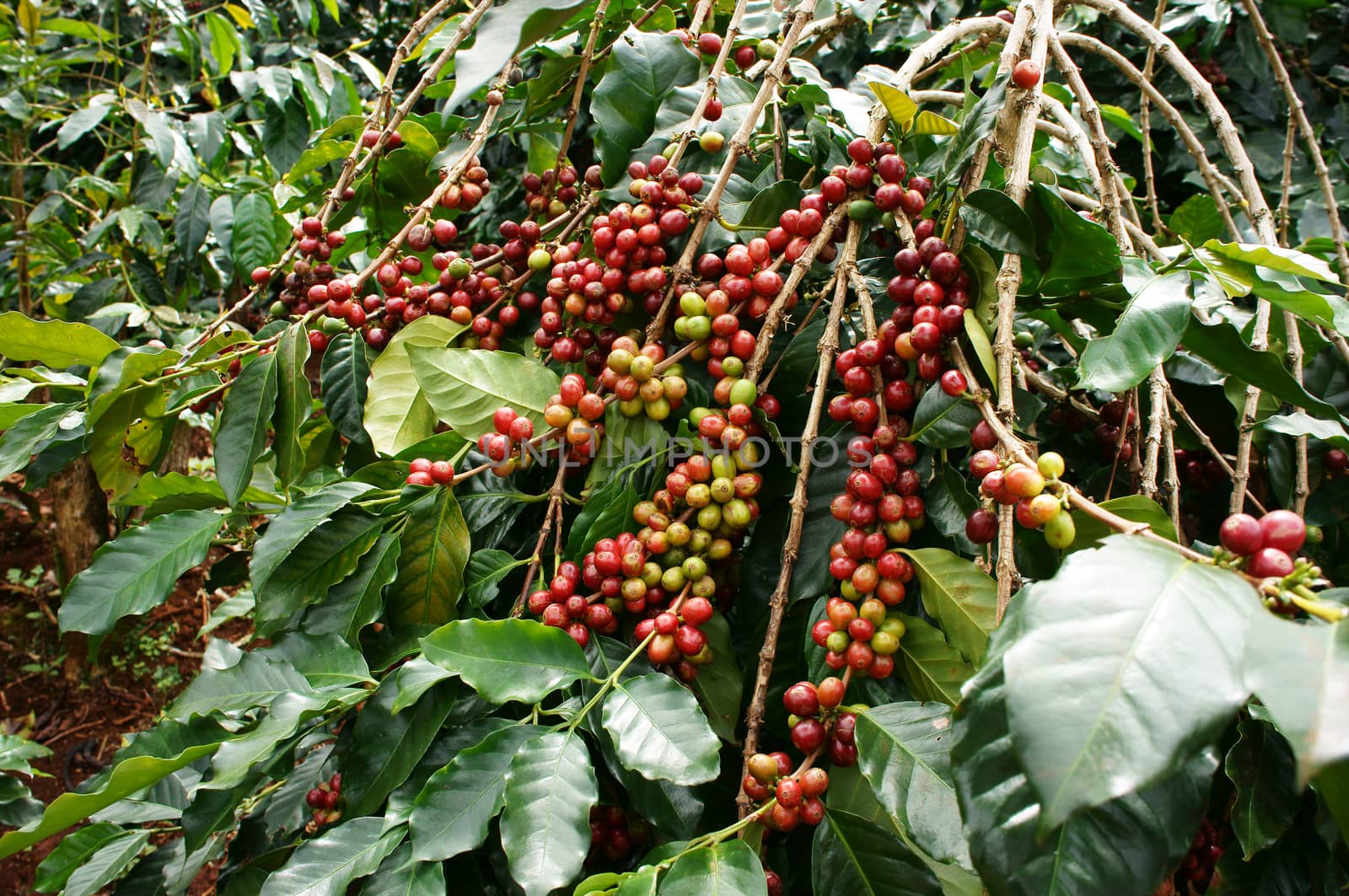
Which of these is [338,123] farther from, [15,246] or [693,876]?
[15,246]

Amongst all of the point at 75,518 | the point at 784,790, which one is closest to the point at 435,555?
the point at 784,790

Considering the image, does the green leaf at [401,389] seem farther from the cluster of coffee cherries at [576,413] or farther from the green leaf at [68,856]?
the green leaf at [68,856]

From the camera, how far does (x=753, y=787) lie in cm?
60

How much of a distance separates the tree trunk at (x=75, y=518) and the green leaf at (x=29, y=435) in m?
1.74

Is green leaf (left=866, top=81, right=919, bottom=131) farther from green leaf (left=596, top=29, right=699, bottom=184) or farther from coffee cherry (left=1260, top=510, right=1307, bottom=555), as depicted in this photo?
coffee cherry (left=1260, top=510, right=1307, bottom=555)

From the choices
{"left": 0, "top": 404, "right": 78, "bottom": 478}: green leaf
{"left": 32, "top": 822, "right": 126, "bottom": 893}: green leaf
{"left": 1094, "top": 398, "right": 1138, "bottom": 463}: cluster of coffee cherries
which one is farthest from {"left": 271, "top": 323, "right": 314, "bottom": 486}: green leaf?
{"left": 1094, "top": 398, "right": 1138, "bottom": 463}: cluster of coffee cherries

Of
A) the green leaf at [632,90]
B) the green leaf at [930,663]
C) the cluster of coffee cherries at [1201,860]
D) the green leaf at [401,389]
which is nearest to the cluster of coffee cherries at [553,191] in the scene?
the green leaf at [632,90]

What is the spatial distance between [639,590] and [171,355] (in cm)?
56

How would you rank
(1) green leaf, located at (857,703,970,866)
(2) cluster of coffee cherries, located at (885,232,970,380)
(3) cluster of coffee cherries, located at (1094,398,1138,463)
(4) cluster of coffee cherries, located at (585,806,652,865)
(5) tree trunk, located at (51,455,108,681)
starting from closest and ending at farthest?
(1) green leaf, located at (857,703,970,866) → (2) cluster of coffee cherries, located at (885,232,970,380) → (4) cluster of coffee cherries, located at (585,806,652,865) → (3) cluster of coffee cherries, located at (1094,398,1138,463) → (5) tree trunk, located at (51,455,108,681)

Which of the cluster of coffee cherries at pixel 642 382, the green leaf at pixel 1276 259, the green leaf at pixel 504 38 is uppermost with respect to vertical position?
the green leaf at pixel 504 38

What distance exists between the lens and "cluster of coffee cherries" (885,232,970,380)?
62 cm

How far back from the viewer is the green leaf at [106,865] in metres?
0.81

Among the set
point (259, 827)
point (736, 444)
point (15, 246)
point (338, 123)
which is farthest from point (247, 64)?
point (736, 444)

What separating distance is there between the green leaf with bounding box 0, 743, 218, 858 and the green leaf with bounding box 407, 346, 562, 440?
36 cm
